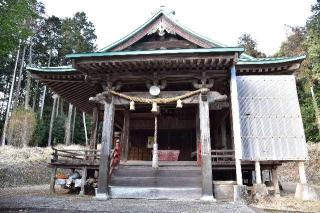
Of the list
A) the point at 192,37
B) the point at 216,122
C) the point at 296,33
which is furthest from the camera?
the point at 296,33

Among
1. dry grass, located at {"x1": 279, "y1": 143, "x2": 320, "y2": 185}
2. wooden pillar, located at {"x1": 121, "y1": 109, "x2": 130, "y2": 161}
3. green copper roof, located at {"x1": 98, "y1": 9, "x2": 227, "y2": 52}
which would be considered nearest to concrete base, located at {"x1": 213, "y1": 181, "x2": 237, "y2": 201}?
green copper roof, located at {"x1": 98, "y1": 9, "x2": 227, "y2": 52}

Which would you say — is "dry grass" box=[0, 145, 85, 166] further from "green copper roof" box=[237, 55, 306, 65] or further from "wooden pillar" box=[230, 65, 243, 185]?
"green copper roof" box=[237, 55, 306, 65]

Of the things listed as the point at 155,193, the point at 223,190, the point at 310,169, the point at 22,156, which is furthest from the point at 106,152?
the point at 310,169

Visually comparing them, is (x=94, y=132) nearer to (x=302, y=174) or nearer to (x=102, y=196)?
(x=102, y=196)

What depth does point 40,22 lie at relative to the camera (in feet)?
131

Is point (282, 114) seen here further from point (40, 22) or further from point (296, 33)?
point (40, 22)

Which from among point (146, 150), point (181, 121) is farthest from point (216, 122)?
point (146, 150)

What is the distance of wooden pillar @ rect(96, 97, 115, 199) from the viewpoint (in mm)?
9766

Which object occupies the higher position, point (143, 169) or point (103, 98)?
point (103, 98)

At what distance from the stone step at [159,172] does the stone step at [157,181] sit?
11.6 inches

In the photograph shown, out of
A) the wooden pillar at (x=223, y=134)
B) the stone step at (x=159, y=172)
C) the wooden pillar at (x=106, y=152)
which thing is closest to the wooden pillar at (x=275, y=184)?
the wooden pillar at (x=223, y=134)

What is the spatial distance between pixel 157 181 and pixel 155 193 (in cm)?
61

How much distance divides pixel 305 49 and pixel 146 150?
24.6 metres

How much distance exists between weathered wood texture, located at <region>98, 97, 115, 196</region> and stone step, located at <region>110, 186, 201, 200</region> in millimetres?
422
